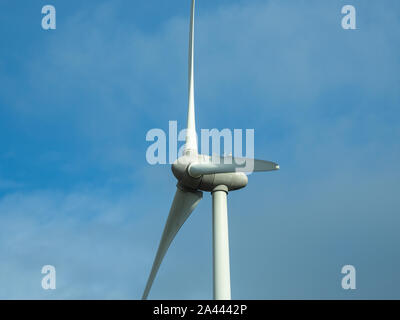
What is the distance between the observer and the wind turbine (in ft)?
81.7

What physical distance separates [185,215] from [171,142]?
3.72 metres

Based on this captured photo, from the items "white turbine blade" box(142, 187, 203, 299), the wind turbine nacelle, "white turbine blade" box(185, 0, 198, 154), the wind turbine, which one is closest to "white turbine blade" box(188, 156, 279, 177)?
the wind turbine

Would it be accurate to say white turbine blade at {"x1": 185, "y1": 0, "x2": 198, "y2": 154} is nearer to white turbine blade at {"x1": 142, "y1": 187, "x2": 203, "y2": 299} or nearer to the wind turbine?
the wind turbine

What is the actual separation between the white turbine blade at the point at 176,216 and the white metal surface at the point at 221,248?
4.05 feet

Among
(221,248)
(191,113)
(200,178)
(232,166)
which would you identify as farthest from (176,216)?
(191,113)

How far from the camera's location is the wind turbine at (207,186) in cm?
2491

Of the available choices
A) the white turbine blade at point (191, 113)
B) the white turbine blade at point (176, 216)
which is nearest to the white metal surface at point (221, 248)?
the white turbine blade at point (176, 216)

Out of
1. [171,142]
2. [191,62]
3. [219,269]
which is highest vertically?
[191,62]

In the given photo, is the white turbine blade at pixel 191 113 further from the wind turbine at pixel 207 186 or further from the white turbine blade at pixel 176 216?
the white turbine blade at pixel 176 216

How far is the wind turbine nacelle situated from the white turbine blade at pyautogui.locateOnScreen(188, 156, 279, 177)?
18.1 inches
